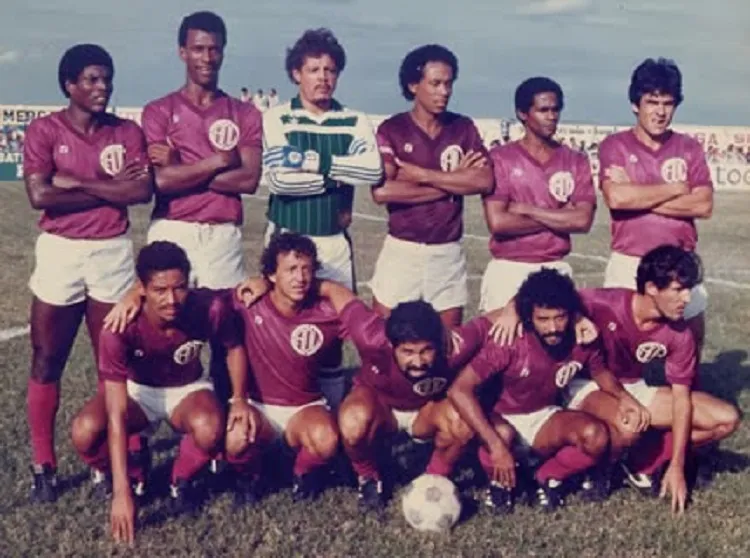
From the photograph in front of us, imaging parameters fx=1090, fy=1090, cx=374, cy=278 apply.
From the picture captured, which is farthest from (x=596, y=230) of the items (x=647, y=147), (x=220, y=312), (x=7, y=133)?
(x=7, y=133)

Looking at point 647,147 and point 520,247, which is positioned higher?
point 647,147

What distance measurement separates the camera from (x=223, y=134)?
5.34 m

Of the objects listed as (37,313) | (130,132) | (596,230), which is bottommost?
(596,230)

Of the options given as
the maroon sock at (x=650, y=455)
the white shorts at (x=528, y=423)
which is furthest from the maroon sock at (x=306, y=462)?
the maroon sock at (x=650, y=455)

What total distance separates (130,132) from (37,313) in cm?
96

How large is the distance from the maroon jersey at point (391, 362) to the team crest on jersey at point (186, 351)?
0.69m

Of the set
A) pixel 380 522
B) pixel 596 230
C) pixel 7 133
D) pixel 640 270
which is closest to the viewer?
pixel 380 522

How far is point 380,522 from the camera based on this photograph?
4.75 metres

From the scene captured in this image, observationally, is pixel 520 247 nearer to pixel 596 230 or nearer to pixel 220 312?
pixel 220 312

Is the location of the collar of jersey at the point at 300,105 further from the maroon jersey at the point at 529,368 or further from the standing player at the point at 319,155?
the maroon jersey at the point at 529,368

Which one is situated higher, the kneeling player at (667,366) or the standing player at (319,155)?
the standing player at (319,155)

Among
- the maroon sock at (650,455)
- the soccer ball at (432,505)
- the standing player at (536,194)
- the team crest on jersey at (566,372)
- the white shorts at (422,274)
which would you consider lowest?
the soccer ball at (432,505)

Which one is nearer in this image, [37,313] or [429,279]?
[37,313]

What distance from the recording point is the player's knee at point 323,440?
4.94 meters
